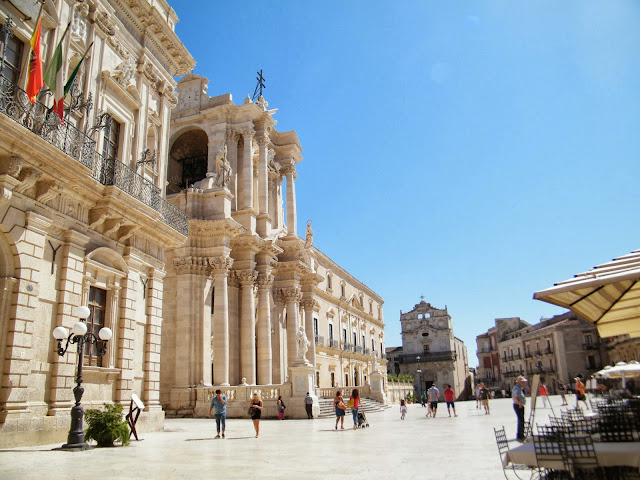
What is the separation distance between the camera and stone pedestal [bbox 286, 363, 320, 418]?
21.0 m

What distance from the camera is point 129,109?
15156 millimetres

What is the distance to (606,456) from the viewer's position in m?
4.91

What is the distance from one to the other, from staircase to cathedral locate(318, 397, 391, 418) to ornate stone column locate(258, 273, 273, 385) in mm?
2814

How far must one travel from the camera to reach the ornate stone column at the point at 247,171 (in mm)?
26531

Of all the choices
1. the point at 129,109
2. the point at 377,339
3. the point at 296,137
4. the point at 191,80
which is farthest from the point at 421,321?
the point at 129,109

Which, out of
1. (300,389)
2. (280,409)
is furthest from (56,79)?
(300,389)

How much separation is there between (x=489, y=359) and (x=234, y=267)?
212 ft

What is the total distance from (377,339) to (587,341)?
21873mm

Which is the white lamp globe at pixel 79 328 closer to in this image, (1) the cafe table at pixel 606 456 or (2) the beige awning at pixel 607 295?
(1) the cafe table at pixel 606 456

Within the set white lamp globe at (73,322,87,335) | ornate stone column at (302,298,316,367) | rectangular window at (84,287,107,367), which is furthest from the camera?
ornate stone column at (302,298,316,367)

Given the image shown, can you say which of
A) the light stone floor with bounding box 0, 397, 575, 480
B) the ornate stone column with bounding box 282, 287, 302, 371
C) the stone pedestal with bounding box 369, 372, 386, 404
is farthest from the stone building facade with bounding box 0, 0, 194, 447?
the stone pedestal with bounding box 369, 372, 386, 404

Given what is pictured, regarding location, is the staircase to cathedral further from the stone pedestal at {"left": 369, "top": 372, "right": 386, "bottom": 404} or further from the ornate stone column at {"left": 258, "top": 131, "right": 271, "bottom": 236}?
the ornate stone column at {"left": 258, "top": 131, "right": 271, "bottom": 236}

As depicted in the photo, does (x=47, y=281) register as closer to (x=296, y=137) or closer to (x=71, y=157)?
(x=71, y=157)

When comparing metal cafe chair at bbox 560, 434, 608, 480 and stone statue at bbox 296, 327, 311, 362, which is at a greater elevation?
stone statue at bbox 296, 327, 311, 362
